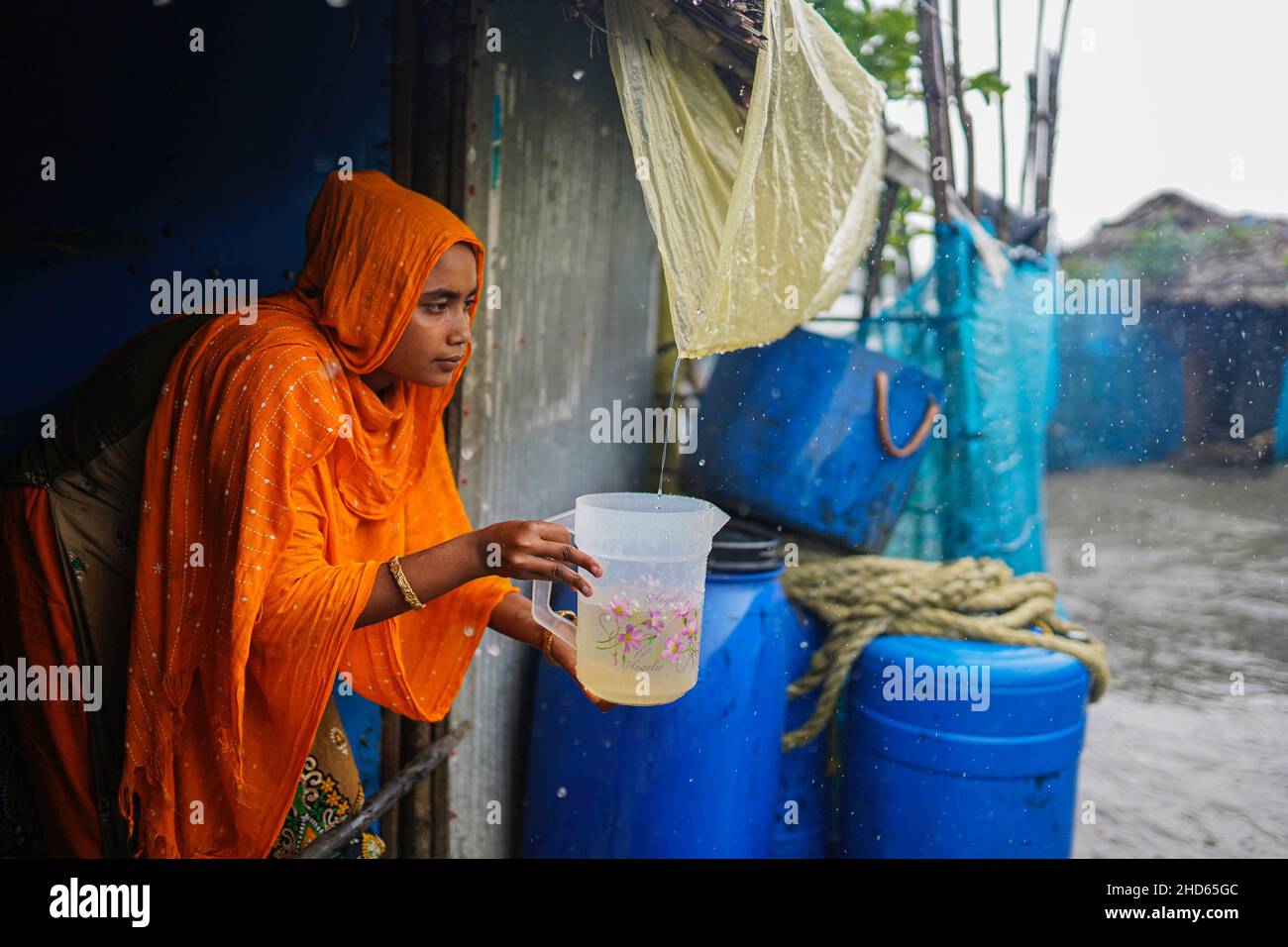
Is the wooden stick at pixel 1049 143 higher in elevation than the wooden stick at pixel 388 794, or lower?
higher

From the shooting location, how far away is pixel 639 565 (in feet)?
4.69

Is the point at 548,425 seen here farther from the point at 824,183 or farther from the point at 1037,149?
the point at 1037,149

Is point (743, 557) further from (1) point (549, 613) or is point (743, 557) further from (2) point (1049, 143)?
(2) point (1049, 143)

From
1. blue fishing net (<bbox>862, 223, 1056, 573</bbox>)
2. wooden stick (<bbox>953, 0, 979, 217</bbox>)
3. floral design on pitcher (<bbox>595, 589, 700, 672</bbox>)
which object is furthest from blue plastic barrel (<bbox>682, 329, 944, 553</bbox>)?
floral design on pitcher (<bbox>595, 589, 700, 672</bbox>)

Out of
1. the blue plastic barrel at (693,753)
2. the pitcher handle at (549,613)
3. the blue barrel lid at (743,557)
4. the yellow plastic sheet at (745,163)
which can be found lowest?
the blue plastic barrel at (693,753)

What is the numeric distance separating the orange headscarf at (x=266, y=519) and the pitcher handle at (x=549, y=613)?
0.28m

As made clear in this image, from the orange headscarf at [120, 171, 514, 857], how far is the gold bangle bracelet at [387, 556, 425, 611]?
0.13ft

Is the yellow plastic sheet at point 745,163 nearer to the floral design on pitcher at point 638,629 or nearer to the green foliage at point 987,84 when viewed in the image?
the floral design on pitcher at point 638,629

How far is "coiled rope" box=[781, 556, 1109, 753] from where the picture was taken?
2.85 metres

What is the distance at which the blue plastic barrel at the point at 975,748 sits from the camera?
2.69 metres

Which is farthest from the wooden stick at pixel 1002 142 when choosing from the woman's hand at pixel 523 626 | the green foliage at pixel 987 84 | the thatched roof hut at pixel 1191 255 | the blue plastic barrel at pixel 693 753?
the thatched roof hut at pixel 1191 255

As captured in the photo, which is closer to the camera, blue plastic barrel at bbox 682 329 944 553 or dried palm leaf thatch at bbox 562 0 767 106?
dried palm leaf thatch at bbox 562 0 767 106

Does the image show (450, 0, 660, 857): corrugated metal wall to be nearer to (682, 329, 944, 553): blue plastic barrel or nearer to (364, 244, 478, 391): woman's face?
(682, 329, 944, 553): blue plastic barrel
